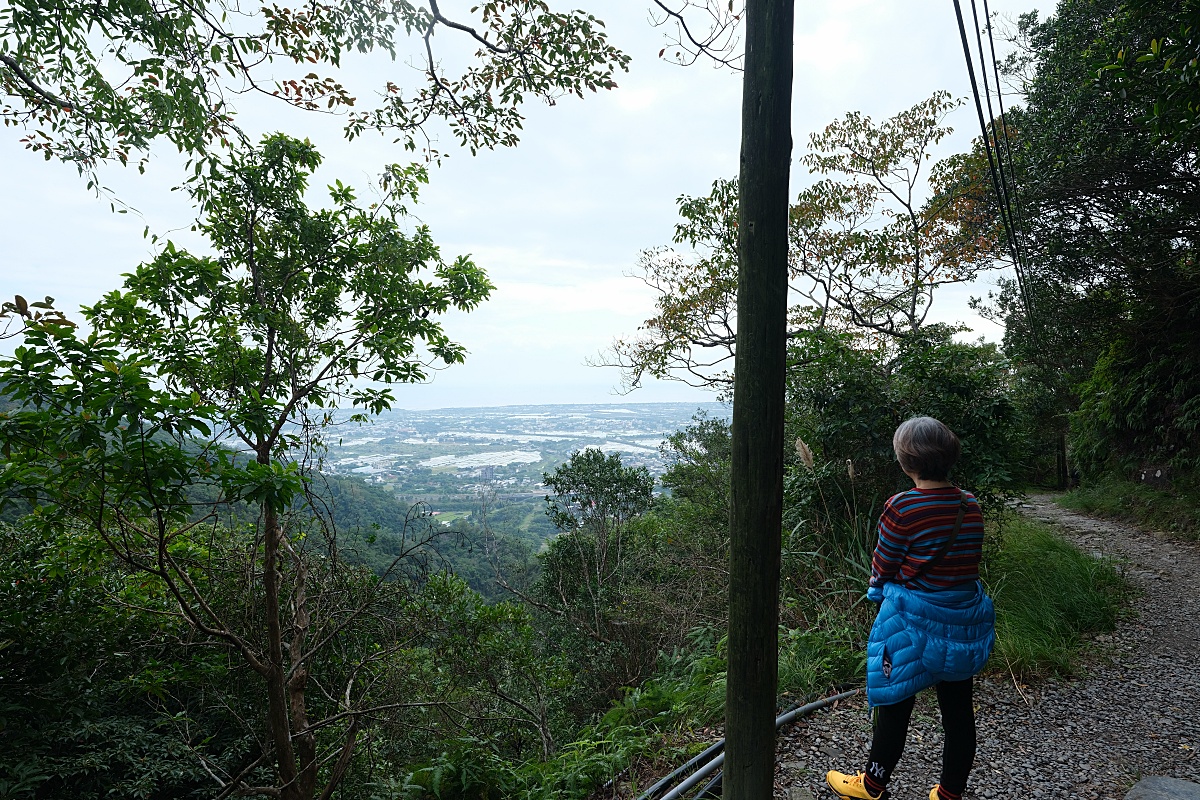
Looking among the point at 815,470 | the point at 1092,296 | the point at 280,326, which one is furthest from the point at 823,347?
the point at 1092,296

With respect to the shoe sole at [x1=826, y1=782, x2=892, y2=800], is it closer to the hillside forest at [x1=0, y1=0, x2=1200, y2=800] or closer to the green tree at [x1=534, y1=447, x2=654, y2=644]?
the hillside forest at [x1=0, y1=0, x2=1200, y2=800]

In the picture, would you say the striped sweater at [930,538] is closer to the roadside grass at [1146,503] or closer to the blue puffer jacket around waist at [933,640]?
the blue puffer jacket around waist at [933,640]

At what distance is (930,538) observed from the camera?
1871 millimetres

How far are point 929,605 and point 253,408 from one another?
366 cm

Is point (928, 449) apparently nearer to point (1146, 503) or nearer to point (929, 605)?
point (929, 605)

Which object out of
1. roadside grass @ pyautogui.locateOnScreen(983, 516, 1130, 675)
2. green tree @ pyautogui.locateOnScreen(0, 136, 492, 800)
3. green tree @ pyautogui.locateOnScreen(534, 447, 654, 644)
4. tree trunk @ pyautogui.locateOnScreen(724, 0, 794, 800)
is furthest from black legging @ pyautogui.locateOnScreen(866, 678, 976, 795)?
green tree @ pyautogui.locateOnScreen(534, 447, 654, 644)

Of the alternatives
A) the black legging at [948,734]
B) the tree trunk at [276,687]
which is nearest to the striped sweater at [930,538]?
the black legging at [948,734]

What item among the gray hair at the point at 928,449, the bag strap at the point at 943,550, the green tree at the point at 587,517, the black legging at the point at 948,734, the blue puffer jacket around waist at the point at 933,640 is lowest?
the green tree at the point at 587,517

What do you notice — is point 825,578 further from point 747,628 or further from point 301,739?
point 301,739

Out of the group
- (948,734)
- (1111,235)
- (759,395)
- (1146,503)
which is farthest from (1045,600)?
(1111,235)

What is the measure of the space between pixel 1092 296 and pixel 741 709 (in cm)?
1069

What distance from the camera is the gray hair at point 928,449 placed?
1915 mm

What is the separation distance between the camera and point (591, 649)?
343 inches

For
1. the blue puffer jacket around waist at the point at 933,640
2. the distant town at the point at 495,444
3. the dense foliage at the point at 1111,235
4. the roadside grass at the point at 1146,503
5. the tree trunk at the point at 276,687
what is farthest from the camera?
the distant town at the point at 495,444
